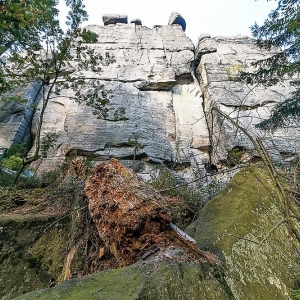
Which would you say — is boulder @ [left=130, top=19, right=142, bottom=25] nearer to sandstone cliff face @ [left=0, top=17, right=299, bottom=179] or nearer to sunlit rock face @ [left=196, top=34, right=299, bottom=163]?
sandstone cliff face @ [left=0, top=17, right=299, bottom=179]

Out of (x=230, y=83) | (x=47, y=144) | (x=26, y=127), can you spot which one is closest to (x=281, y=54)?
(x=230, y=83)

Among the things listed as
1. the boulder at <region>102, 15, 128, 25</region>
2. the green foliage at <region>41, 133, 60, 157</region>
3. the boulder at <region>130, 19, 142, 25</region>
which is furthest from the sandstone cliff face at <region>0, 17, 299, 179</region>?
the boulder at <region>130, 19, 142, 25</region>

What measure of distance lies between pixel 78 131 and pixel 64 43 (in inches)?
197

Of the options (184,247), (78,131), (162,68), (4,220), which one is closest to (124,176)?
(184,247)

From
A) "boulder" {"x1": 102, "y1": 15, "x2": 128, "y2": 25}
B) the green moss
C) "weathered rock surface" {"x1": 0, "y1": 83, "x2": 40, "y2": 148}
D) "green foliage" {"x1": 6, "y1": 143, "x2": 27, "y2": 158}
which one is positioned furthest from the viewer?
"boulder" {"x1": 102, "y1": 15, "x2": 128, "y2": 25}

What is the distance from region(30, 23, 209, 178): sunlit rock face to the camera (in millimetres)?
11234

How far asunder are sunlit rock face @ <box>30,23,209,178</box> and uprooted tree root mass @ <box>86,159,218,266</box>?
20.6 feet

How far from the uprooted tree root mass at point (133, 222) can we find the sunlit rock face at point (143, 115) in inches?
247

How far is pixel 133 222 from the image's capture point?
2.34 metres

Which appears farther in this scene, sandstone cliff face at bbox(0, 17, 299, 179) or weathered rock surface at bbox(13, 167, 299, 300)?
sandstone cliff face at bbox(0, 17, 299, 179)

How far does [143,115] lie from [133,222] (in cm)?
1074

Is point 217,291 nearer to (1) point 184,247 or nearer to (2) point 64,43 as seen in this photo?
(1) point 184,247

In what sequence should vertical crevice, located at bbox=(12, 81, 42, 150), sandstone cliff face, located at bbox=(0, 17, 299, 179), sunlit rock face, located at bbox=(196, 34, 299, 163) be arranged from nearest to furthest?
sandstone cliff face, located at bbox=(0, 17, 299, 179) < vertical crevice, located at bbox=(12, 81, 42, 150) < sunlit rock face, located at bbox=(196, 34, 299, 163)

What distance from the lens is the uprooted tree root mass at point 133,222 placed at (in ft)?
7.14
